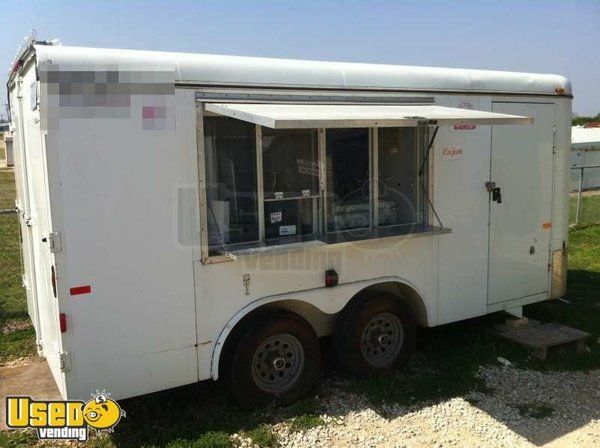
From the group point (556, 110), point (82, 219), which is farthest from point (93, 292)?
point (556, 110)

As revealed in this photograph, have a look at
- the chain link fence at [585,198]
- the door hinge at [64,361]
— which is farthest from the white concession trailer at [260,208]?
the chain link fence at [585,198]

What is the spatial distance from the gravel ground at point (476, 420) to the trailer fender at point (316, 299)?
68 centimetres

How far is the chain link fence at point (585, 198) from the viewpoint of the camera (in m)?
12.5

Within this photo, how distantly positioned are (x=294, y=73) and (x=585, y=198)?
17.8 meters

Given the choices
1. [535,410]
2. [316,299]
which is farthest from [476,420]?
[316,299]

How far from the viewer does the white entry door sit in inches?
218

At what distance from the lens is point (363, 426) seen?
427 cm

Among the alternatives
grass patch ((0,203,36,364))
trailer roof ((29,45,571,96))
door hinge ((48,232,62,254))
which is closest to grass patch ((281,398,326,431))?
door hinge ((48,232,62,254))

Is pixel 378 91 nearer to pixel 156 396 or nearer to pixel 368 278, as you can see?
pixel 368 278

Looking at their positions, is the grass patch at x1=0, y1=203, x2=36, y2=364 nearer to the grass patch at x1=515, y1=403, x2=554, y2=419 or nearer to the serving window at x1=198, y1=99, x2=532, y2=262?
the serving window at x1=198, y1=99, x2=532, y2=262

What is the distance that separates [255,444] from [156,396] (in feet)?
3.41

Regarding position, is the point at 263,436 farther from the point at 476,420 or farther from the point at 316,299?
the point at 476,420

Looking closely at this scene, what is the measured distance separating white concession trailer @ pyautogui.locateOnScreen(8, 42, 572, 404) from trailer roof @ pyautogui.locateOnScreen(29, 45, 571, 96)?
0.05 ft

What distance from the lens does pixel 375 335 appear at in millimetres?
4953
